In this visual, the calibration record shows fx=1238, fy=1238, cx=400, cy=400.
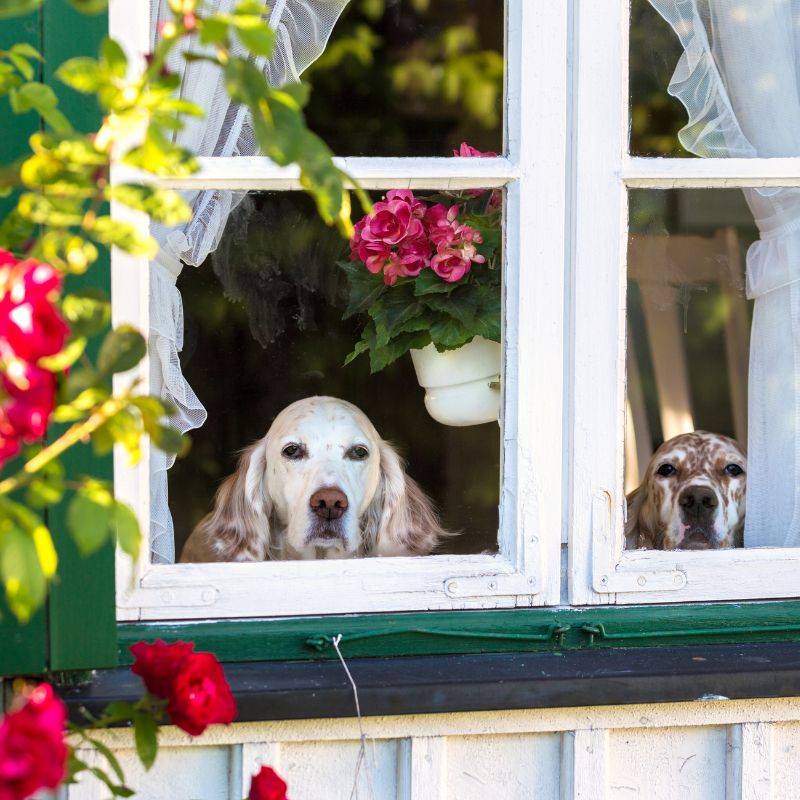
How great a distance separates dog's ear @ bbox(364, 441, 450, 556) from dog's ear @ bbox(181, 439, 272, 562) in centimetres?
22

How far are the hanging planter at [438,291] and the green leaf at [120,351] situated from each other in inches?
48.9

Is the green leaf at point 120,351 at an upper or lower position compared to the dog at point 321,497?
lower

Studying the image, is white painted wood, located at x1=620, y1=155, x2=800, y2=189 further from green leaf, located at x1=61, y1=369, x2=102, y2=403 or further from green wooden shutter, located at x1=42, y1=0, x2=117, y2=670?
green leaf, located at x1=61, y1=369, x2=102, y2=403

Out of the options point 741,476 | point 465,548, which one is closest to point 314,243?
point 465,548

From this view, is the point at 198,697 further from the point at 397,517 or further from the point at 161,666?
the point at 397,517

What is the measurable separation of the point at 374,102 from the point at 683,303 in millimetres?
1057

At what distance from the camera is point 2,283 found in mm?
998

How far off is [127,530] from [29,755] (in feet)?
0.63

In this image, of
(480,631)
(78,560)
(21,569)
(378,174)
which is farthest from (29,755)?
(378,174)

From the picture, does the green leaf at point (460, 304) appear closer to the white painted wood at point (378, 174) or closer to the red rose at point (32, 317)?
the white painted wood at point (378, 174)

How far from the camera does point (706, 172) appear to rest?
2.09 meters

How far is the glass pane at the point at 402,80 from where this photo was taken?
10.1ft

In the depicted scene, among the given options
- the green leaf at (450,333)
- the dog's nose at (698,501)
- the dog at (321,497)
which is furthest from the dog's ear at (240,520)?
the dog's nose at (698,501)

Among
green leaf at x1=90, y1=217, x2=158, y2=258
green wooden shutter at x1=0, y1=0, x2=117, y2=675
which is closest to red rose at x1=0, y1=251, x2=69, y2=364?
green leaf at x1=90, y1=217, x2=158, y2=258
